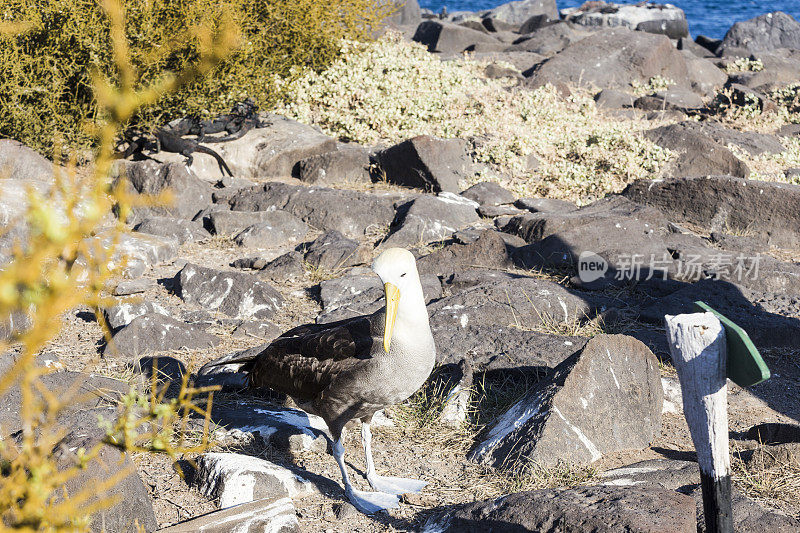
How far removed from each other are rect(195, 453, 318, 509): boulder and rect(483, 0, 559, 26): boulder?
96.0 ft

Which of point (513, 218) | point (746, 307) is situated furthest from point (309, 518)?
point (513, 218)

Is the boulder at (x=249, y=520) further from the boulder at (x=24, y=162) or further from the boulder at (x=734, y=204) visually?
the boulder at (x=734, y=204)

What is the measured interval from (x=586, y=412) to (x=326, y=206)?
511 centimetres

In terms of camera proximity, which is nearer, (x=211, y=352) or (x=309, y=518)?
(x=309, y=518)

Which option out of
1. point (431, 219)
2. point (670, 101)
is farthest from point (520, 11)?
point (431, 219)

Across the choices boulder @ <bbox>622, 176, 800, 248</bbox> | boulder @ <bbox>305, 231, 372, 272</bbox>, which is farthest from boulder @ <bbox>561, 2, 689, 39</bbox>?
boulder @ <bbox>305, 231, 372, 272</bbox>

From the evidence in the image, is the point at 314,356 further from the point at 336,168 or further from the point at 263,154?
the point at 263,154

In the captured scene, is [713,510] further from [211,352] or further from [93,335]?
[93,335]

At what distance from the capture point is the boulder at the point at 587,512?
3.03 metres

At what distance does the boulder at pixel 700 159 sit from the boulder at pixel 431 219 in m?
3.10

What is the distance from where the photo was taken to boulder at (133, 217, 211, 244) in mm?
8234

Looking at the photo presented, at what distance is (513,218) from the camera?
852cm

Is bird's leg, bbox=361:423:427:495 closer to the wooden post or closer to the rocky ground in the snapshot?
the rocky ground

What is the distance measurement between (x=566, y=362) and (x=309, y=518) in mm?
1777
